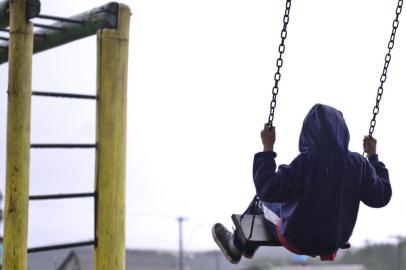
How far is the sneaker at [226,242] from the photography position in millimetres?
4098

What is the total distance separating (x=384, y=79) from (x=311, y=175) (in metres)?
0.91

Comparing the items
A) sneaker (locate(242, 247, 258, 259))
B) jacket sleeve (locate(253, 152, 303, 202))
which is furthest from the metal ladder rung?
sneaker (locate(242, 247, 258, 259))

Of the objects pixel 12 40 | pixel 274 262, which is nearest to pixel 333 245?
pixel 12 40

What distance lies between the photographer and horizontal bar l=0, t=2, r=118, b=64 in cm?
345

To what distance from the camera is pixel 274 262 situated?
211 feet

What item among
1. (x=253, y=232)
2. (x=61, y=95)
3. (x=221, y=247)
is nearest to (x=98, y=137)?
(x=61, y=95)

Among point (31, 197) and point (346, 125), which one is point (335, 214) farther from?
point (31, 197)

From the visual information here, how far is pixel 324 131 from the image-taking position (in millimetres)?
3570

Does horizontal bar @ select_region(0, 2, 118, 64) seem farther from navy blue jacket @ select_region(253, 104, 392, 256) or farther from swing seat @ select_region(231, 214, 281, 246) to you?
swing seat @ select_region(231, 214, 281, 246)

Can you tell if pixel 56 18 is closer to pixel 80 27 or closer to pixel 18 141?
pixel 80 27

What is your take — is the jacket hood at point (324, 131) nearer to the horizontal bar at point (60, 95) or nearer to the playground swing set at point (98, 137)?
the playground swing set at point (98, 137)

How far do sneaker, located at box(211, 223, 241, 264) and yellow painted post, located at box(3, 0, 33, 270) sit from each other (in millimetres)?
1261

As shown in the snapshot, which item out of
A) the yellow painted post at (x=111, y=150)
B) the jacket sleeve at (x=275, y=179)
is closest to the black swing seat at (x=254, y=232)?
A: the jacket sleeve at (x=275, y=179)

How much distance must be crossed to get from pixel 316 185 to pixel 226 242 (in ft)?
2.95
